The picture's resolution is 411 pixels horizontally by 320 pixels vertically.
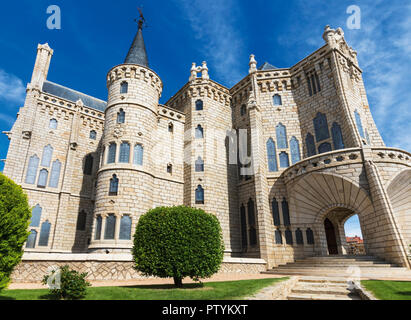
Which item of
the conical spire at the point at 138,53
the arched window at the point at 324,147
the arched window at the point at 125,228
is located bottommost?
the arched window at the point at 125,228

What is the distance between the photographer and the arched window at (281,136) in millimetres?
22411

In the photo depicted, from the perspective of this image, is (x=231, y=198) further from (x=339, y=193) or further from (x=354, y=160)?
(x=354, y=160)

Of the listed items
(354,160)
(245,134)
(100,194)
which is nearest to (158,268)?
(100,194)

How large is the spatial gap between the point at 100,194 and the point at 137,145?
4455 mm

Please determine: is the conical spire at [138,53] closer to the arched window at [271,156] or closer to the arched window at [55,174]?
the arched window at [55,174]

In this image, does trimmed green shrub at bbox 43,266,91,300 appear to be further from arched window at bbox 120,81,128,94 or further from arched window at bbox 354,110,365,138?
arched window at bbox 354,110,365,138

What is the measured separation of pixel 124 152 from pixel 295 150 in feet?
46.0

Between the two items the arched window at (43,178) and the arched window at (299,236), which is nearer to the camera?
the arched window at (299,236)

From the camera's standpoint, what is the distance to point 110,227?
16.9 m

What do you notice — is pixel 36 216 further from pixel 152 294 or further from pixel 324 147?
pixel 324 147

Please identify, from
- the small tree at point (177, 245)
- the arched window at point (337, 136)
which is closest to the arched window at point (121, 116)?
the small tree at point (177, 245)

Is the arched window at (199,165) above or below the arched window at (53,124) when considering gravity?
below

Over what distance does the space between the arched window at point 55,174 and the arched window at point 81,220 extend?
3.40 meters

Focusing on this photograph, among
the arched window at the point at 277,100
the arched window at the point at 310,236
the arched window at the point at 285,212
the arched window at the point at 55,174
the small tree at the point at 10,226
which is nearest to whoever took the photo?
the small tree at the point at 10,226
